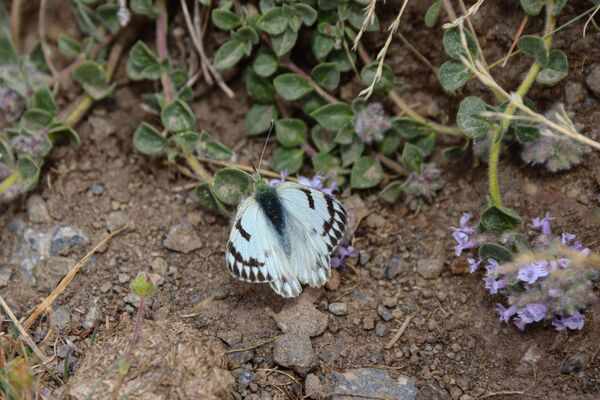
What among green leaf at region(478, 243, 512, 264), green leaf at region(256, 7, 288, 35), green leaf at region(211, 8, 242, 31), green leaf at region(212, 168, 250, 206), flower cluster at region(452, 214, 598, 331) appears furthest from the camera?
green leaf at region(211, 8, 242, 31)

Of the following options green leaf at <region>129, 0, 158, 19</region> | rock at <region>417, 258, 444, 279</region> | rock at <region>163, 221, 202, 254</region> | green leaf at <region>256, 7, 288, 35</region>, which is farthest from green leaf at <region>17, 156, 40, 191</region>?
rock at <region>417, 258, 444, 279</region>

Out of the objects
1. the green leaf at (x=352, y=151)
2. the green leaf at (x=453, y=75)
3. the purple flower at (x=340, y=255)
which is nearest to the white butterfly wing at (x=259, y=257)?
the purple flower at (x=340, y=255)

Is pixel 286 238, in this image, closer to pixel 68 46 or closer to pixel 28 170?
pixel 28 170

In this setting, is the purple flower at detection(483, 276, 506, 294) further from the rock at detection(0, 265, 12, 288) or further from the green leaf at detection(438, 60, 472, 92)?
the rock at detection(0, 265, 12, 288)

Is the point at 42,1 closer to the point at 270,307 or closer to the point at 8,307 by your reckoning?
the point at 8,307

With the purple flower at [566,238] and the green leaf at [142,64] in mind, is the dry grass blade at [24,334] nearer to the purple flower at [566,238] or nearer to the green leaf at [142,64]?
the green leaf at [142,64]

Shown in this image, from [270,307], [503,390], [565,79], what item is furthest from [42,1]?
[503,390]
